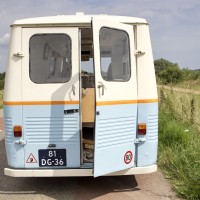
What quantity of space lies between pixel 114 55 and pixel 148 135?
1326 mm

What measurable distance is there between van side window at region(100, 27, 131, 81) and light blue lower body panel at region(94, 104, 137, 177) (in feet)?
1.57

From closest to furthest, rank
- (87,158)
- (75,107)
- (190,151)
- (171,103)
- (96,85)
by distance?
(96,85), (75,107), (87,158), (190,151), (171,103)

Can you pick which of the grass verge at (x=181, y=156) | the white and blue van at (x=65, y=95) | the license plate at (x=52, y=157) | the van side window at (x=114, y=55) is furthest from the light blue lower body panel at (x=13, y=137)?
the grass verge at (x=181, y=156)

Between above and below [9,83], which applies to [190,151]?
below

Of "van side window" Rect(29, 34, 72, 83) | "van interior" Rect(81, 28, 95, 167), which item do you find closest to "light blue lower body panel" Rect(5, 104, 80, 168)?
"van interior" Rect(81, 28, 95, 167)

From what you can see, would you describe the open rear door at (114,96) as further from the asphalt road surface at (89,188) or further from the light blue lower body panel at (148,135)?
the asphalt road surface at (89,188)

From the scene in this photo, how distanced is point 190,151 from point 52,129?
108 inches

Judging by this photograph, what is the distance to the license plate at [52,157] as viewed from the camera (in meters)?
4.95

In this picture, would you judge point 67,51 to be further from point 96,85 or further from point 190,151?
point 190,151

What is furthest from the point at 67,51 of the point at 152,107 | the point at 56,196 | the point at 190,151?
the point at 190,151

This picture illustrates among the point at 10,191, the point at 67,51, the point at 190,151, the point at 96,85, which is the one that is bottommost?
the point at 10,191

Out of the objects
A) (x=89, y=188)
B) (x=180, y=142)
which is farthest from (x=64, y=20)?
(x=180, y=142)

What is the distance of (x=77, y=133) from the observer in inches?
194

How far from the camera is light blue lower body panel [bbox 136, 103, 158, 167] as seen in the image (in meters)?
5.02
